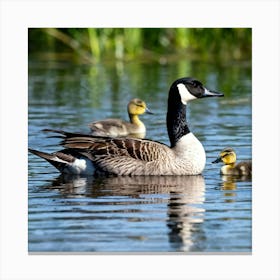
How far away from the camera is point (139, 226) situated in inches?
416

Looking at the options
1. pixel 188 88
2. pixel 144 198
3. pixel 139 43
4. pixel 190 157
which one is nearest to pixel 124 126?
pixel 188 88

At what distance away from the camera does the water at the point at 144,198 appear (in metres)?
10.1

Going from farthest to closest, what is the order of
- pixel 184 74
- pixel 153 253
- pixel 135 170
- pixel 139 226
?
pixel 184 74 → pixel 135 170 → pixel 139 226 → pixel 153 253

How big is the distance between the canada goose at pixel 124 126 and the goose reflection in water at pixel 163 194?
3989 millimetres

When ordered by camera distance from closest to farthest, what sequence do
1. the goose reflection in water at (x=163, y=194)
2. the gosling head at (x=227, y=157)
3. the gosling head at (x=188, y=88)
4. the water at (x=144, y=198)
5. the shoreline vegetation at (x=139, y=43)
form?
the water at (x=144, y=198), the goose reflection in water at (x=163, y=194), the gosling head at (x=227, y=157), the gosling head at (x=188, y=88), the shoreline vegetation at (x=139, y=43)

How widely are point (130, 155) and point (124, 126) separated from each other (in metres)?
4.73

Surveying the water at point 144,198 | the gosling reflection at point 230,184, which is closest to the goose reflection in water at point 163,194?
the water at point 144,198

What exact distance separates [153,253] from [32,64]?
64.8 feet

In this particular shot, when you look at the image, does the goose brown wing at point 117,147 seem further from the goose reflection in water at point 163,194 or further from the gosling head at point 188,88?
the gosling head at point 188,88

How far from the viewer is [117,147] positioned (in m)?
13.7

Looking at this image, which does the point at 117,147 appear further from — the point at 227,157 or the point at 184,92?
the point at 227,157

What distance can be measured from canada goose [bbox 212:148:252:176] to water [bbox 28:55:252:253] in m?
0.23
